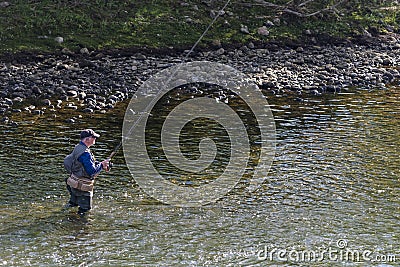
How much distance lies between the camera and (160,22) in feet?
111

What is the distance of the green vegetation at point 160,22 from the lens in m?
31.1

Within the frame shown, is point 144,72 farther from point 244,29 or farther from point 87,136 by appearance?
point 87,136

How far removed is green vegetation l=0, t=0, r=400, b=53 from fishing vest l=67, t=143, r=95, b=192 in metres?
15.1

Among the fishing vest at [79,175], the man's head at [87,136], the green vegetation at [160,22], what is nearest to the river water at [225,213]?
the fishing vest at [79,175]

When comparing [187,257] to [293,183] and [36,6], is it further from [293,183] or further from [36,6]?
[36,6]

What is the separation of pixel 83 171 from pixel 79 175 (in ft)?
0.39

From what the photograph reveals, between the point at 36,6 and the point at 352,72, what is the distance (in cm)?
1411

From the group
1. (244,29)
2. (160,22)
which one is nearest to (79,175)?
(160,22)

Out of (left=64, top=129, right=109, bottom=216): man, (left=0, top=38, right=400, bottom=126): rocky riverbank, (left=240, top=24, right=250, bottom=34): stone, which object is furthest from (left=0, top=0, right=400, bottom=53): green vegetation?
(left=64, top=129, right=109, bottom=216): man

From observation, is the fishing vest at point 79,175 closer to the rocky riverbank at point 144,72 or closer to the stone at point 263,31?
the rocky riverbank at point 144,72

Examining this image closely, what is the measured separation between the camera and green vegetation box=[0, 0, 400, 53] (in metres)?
31.1

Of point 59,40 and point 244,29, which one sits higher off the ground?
point 244,29

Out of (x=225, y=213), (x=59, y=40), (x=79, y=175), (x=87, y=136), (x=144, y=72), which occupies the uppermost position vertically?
(x=59, y=40)

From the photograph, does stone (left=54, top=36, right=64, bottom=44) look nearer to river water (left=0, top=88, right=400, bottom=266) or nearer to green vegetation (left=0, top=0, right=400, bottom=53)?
green vegetation (left=0, top=0, right=400, bottom=53)
